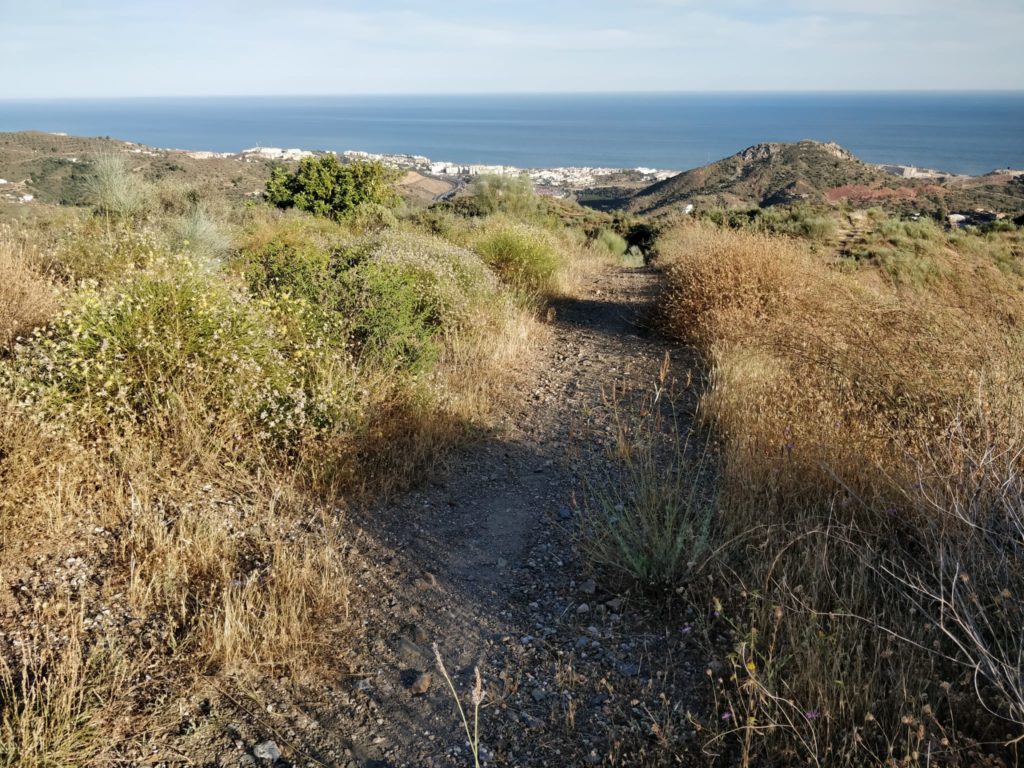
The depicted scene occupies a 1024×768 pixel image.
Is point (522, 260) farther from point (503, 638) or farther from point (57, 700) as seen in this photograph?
point (57, 700)

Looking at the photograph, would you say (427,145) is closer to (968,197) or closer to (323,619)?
(968,197)

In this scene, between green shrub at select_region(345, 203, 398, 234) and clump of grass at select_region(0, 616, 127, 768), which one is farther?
green shrub at select_region(345, 203, 398, 234)

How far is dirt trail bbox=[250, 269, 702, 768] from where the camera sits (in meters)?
2.40

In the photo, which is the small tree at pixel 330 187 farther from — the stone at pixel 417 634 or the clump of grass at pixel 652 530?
the stone at pixel 417 634

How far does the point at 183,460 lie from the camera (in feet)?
13.1

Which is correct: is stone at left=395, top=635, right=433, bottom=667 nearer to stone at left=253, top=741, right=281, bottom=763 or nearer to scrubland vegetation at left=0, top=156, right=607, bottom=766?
scrubland vegetation at left=0, top=156, right=607, bottom=766

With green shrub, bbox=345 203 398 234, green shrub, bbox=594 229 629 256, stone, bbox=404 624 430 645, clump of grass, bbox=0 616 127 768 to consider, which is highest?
green shrub, bbox=345 203 398 234

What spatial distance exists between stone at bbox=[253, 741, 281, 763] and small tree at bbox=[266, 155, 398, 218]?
14546 mm

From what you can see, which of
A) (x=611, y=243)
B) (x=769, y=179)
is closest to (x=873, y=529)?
(x=611, y=243)

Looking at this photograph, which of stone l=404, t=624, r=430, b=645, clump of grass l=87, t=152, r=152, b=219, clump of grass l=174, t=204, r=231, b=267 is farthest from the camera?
clump of grass l=87, t=152, r=152, b=219

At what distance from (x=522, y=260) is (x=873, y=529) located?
7.82 meters

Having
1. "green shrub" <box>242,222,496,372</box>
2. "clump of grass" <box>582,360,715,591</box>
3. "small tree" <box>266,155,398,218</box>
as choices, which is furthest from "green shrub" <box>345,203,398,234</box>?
"clump of grass" <box>582,360,715,591</box>

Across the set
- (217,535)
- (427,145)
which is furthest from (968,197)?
(427,145)

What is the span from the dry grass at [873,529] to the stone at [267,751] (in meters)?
1.52
